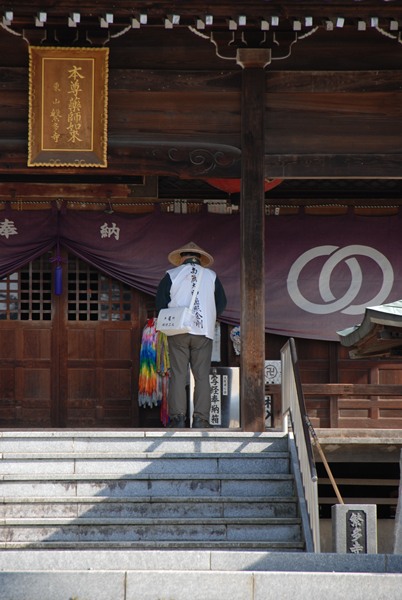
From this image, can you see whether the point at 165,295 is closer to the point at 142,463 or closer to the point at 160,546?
the point at 142,463

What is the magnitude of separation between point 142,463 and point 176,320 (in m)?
1.98

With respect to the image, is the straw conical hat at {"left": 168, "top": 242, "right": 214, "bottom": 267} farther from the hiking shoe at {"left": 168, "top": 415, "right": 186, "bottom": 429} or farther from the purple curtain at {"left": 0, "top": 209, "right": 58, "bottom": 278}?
the purple curtain at {"left": 0, "top": 209, "right": 58, "bottom": 278}

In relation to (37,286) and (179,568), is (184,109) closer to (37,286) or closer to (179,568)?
(37,286)

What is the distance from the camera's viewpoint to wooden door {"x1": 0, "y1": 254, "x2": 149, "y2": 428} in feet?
53.4

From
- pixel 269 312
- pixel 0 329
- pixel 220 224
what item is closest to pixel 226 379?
pixel 269 312

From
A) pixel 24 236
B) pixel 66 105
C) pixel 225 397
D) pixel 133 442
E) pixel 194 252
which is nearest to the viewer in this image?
pixel 133 442

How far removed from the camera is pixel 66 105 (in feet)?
43.6

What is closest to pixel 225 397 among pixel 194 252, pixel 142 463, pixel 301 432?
pixel 194 252

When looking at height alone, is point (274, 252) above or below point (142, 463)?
above

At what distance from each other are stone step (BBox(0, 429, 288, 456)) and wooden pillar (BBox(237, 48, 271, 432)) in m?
0.57

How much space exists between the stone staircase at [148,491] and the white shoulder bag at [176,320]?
4.33ft

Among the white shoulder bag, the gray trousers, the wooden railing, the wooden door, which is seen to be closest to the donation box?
the wooden railing

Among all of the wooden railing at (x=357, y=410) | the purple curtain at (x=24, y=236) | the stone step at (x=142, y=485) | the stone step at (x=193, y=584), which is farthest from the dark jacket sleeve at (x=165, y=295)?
the stone step at (x=193, y=584)

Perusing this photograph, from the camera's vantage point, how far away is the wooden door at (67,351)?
16.3 metres
